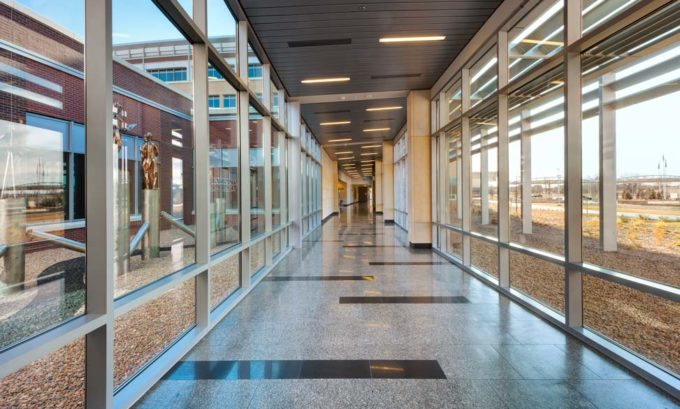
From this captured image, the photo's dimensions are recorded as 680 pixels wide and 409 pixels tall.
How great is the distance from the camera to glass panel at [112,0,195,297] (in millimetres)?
2928

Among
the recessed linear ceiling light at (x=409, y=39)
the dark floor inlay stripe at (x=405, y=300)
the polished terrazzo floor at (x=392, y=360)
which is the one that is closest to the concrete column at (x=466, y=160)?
the recessed linear ceiling light at (x=409, y=39)

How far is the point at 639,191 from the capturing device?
366 cm

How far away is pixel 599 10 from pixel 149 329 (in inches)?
215

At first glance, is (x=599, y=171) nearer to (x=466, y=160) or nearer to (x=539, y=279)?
(x=539, y=279)

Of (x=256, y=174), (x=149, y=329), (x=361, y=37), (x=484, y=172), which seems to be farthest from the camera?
(x=484, y=172)

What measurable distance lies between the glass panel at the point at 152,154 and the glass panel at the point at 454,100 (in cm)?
560

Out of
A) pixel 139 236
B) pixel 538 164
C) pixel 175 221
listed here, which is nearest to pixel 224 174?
pixel 175 221

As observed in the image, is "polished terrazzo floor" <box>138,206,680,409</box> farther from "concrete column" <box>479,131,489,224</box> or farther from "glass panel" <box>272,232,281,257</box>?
"glass panel" <box>272,232,281,257</box>

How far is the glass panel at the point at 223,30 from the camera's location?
163 inches

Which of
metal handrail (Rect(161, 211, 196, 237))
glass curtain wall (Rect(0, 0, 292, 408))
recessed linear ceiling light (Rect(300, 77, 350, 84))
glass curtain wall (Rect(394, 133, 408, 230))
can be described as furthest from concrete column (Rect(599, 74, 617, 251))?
glass curtain wall (Rect(394, 133, 408, 230))

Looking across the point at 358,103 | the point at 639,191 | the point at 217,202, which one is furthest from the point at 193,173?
the point at 358,103

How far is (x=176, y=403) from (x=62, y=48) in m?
2.37

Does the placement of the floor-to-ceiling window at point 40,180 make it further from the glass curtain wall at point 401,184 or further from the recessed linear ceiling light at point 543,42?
the glass curtain wall at point 401,184

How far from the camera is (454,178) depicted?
8148 millimetres
